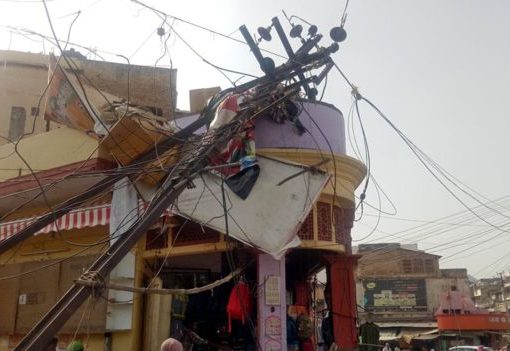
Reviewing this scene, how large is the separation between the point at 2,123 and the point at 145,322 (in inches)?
542

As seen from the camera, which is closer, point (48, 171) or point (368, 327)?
point (48, 171)

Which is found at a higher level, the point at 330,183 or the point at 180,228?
the point at 330,183

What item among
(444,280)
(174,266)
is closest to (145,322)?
(174,266)

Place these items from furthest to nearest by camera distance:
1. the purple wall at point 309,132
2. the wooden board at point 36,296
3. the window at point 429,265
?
1. the window at point 429,265
2. the wooden board at point 36,296
3. the purple wall at point 309,132

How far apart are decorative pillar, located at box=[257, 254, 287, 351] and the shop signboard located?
40982 millimetres

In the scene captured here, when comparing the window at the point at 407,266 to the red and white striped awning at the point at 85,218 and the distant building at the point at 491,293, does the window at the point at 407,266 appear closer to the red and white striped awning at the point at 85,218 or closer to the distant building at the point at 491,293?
the distant building at the point at 491,293

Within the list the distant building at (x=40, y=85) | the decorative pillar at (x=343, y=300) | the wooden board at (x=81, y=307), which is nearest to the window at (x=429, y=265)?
the distant building at (x=40, y=85)

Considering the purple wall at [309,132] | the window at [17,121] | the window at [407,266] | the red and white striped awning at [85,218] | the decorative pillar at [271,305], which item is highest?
the window at [17,121]

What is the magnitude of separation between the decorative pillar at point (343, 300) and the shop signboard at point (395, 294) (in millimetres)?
39317

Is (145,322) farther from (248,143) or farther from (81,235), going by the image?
(248,143)

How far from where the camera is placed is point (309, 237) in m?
10.4

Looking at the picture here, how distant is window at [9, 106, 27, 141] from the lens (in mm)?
20984

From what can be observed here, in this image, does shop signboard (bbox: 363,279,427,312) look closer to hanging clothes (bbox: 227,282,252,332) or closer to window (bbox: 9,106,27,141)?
window (bbox: 9,106,27,141)

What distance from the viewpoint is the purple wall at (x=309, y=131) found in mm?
10781
